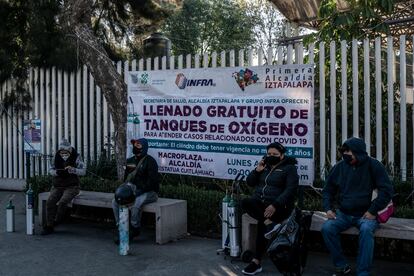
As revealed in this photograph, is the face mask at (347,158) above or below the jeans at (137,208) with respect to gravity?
above

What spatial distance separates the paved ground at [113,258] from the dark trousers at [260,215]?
0.25 m

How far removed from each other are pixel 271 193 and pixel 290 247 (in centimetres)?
94

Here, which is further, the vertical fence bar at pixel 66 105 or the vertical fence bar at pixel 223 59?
the vertical fence bar at pixel 66 105

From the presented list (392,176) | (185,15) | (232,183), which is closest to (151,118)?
(232,183)

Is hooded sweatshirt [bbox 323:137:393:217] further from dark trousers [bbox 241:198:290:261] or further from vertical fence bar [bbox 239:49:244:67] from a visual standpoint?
vertical fence bar [bbox 239:49:244:67]

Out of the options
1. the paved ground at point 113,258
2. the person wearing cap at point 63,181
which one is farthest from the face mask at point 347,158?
the person wearing cap at point 63,181

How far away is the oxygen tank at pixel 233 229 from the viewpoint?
6422 mm

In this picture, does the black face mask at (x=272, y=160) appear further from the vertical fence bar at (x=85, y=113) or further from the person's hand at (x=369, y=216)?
the vertical fence bar at (x=85, y=113)

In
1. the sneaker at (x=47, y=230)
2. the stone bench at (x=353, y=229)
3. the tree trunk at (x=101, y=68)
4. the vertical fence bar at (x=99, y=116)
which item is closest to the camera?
the stone bench at (x=353, y=229)

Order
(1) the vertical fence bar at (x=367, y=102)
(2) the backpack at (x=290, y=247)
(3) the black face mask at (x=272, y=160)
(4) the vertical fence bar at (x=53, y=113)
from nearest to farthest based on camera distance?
(2) the backpack at (x=290, y=247), (3) the black face mask at (x=272, y=160), (1) the vertical fence bar at (x=367, y=102), (4) the vertical fence bar at (x=53, y=113)

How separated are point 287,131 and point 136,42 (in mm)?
6048

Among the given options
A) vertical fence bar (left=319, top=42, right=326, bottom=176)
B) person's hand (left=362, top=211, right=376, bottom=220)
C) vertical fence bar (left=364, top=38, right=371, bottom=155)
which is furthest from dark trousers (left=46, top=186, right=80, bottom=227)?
person's hand (left=362, top=211, right=376, bottom=220)

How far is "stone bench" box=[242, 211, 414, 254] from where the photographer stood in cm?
550

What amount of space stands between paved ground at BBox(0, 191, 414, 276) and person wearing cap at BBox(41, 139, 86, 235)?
0.34 m
